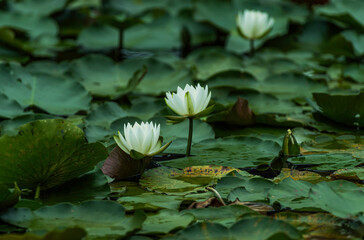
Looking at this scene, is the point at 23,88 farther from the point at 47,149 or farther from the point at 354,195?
the point at 354,195

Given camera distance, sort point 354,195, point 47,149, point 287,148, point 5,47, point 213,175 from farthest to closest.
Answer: point 5,47 → point 287,148 → point 213,175 → point 47,149 → point 354,195

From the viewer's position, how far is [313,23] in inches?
166

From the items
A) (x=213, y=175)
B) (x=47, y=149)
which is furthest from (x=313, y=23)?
(x=47, y=149)

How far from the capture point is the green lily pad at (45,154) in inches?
67.7

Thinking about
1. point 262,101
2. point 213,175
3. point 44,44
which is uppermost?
point 44,44

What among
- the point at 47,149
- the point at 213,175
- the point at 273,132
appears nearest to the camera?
the point at 47,149

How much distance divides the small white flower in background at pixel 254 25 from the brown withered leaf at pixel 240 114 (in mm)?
1116

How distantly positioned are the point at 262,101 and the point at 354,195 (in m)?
1.20

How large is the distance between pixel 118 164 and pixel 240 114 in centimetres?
71

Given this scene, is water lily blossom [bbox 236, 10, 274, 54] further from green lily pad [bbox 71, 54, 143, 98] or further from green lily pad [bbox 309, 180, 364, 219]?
green lily pad [bbox 309, 180, 364, 219]

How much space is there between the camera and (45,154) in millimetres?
1728

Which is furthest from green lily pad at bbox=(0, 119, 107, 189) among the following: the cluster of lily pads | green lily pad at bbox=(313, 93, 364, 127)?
green lily pad at bbox=(313, 93, 364, 127)

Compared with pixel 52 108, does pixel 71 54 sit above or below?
above

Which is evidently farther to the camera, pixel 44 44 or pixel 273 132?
pixel 44 44
